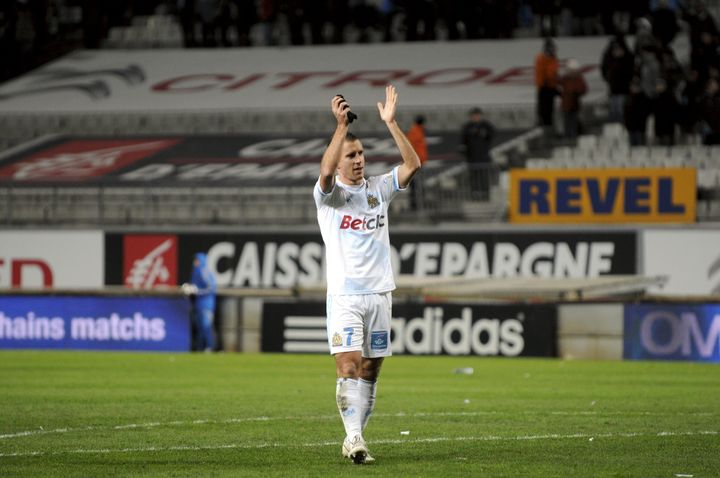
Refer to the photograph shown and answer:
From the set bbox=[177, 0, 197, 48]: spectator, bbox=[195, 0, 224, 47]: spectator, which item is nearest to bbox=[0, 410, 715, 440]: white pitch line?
bbox=[195, 0, 224, 47]: spectator

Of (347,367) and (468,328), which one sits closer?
(347,367)

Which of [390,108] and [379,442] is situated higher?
[390,108]

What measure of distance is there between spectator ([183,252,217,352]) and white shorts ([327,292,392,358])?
16804 mm

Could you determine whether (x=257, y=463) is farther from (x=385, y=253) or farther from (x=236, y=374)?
(x=236, y=374)

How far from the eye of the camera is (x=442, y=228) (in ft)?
105

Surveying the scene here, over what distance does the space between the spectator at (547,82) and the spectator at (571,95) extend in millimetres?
229

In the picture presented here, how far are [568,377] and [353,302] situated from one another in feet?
33.3

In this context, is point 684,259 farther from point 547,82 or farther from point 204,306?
point 204,306

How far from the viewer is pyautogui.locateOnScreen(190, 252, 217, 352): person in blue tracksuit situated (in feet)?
92.0

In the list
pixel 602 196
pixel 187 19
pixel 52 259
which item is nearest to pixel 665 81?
pixel 602 196

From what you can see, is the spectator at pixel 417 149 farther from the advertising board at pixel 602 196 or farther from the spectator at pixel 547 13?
the spectator at pixel 547 13

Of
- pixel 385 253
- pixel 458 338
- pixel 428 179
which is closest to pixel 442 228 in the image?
pixel 428 179

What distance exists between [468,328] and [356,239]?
15014mm

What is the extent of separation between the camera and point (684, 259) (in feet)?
98.3
